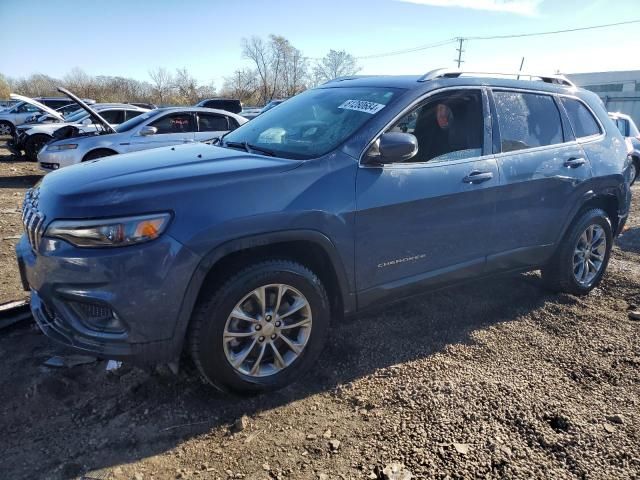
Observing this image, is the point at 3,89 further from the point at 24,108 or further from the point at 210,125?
the point at 210,125

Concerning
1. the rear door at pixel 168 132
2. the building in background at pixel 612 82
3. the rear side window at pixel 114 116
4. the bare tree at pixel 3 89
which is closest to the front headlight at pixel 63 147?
the rear door at pixel 168 132

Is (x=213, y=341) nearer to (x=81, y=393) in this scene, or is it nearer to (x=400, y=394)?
(x=81, y=393)

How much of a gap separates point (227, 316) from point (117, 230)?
0.71m

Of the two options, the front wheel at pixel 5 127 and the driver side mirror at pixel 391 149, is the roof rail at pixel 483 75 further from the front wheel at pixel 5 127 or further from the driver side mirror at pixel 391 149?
the front wheel at pixel 5 127

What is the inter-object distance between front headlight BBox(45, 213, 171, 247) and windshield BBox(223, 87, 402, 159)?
101cm

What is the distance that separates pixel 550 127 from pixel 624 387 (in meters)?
2.11

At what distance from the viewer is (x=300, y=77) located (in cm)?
6081

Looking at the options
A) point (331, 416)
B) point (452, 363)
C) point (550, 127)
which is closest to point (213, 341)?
point (331, 416)

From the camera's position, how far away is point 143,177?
8.38 feet

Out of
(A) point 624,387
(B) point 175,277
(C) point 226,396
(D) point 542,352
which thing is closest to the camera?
(B) point 175,277

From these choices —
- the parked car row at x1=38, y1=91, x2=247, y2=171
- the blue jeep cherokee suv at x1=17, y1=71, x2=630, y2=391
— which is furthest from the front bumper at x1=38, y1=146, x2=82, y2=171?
the blue jeep cherokee suv at x1=17, y1=71, x2=630, y2=391

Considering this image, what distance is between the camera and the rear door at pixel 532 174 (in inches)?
143

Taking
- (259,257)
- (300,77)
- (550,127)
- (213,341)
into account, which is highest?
(300,77)

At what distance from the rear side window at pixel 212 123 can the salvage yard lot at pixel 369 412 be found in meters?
6.70
